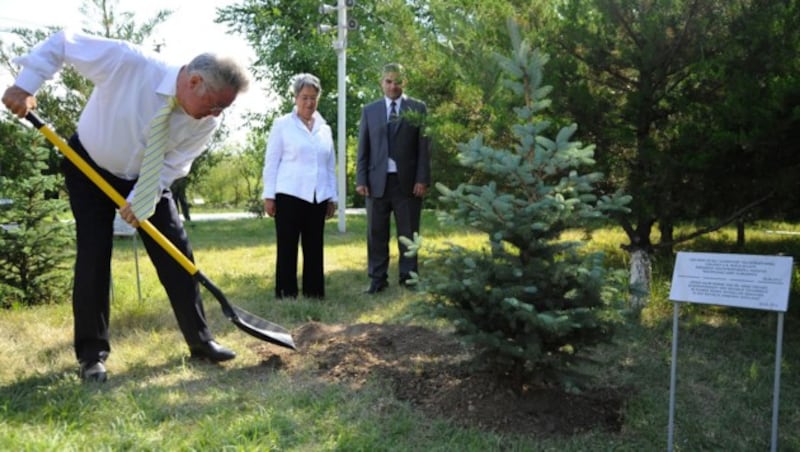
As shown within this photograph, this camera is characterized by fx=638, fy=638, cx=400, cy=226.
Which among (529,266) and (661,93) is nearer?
(529,266)

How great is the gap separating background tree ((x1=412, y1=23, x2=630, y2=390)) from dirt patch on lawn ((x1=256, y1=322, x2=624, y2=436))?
0.18 m

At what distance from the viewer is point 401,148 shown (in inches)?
224

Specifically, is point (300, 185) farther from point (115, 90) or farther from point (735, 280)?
point (735, 280)

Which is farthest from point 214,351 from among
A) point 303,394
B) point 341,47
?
point 341,47

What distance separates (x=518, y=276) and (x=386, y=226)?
3253 millimetres

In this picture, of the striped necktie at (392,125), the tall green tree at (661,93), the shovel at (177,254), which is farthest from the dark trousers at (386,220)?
the shovel at (177,254)

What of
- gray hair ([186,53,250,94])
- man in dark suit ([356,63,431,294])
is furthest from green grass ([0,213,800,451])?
gray hair ([186,53,250,94])

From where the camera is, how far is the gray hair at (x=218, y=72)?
301 centimetres

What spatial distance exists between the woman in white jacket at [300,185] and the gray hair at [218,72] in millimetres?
2032

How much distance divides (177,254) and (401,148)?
271 centimetres

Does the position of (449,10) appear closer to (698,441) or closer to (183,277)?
(183,277)

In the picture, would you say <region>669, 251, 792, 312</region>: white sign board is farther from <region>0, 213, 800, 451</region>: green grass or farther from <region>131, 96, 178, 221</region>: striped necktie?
<region>131, 96, 178, 221</region>: striped necktie

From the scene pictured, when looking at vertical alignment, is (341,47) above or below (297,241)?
above

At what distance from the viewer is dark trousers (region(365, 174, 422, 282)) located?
18.9 ft
